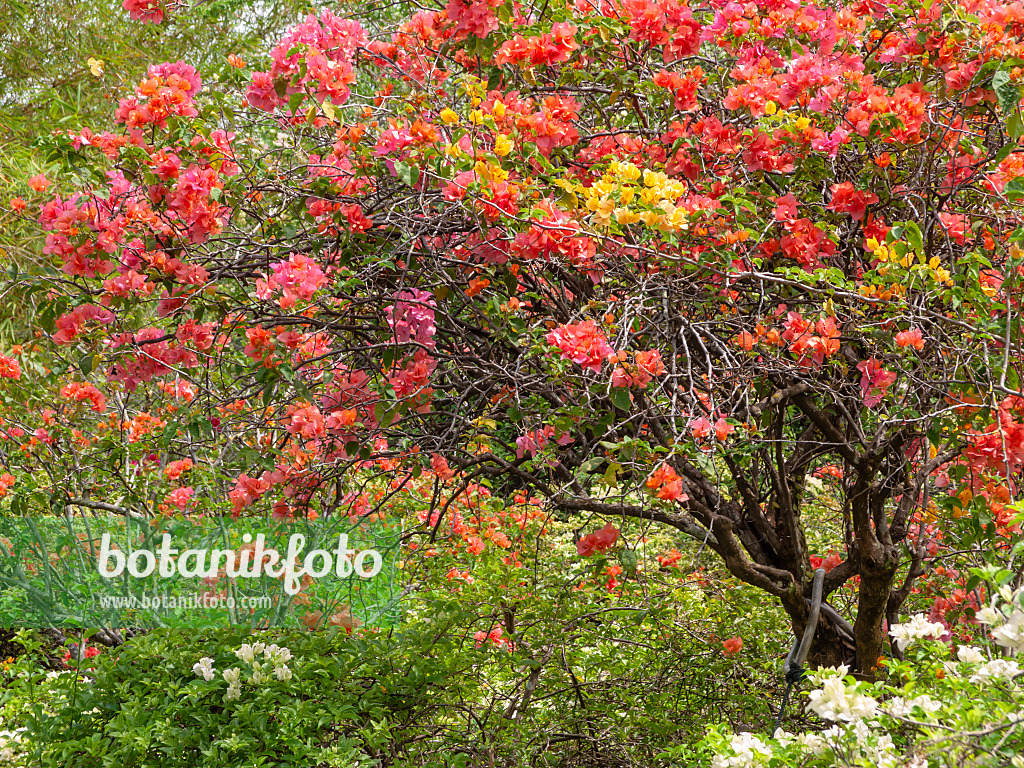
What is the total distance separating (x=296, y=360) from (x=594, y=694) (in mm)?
1473

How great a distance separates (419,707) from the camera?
7.24 ft

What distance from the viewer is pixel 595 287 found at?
205cm

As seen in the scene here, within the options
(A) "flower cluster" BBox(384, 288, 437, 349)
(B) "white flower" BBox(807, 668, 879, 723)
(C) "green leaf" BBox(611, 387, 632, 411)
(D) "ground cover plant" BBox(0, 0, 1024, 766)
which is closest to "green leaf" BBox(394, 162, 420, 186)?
(D) "ground cover plant" BBox(0, 0, 1024, 766)

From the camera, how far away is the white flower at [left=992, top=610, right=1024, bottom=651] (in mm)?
1130

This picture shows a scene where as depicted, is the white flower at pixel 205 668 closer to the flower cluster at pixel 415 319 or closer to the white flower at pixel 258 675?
the white flower at pixel 258 675

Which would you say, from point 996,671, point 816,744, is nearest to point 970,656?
point 996,671

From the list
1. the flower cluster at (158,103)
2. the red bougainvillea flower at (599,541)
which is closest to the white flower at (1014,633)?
the red bougainvillea flower at (599,541)

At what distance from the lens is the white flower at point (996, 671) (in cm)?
133

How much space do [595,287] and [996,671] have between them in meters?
1.13

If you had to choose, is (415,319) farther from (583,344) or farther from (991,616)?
(991,616)

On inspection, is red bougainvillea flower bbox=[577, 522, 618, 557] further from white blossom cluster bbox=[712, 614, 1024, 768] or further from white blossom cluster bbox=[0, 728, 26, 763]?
white blossom cluster bbox=[0, 728, 26, 763]

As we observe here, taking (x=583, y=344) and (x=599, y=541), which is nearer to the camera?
(x=583, y=344)

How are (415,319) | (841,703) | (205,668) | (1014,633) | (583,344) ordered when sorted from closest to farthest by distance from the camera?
(1014,633)
(841,703)
(583,344)
(415,319)
(205,668)

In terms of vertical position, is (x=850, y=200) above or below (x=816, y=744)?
above
